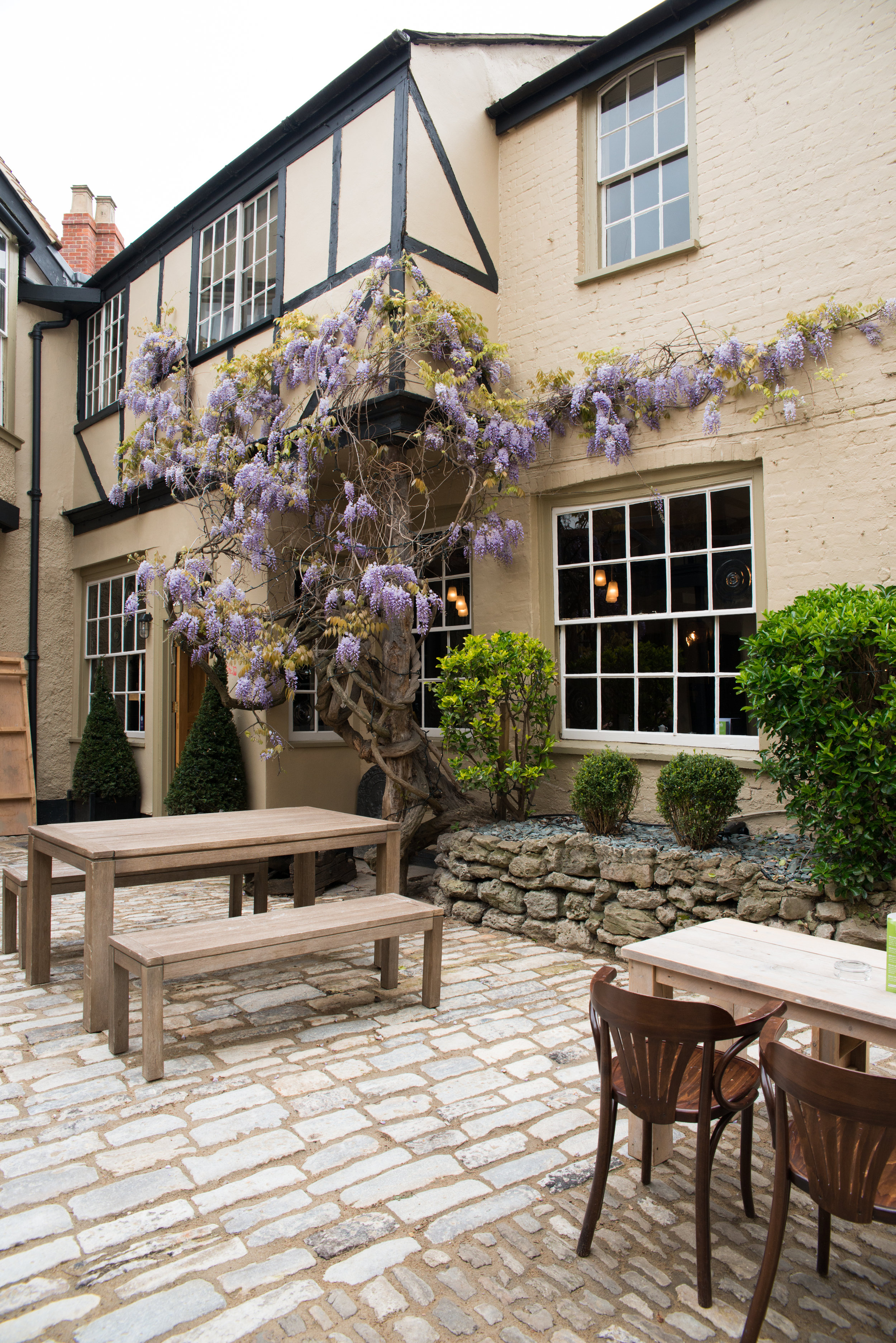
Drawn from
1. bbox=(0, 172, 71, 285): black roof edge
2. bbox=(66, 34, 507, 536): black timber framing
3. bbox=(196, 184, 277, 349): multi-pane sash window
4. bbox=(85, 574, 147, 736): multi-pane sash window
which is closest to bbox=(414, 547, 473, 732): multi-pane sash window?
bbox=(66, 34, 507, 536): black timber framing

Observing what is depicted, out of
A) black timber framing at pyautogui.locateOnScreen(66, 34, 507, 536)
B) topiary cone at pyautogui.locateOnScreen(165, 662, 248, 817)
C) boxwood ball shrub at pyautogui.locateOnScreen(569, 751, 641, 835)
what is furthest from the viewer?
topiary cone at pyautogui.locateOnScreen(165, 662, 248, 817)

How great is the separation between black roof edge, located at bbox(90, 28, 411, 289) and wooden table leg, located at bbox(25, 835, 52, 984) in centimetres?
631

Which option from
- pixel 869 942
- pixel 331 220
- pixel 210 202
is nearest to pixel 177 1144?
pixel 869 942

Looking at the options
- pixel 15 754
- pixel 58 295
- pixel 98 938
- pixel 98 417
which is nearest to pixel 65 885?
pixel 98 938

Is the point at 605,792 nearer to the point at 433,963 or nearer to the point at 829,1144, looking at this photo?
the point at 433,963

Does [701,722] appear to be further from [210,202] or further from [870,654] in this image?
[210,202]

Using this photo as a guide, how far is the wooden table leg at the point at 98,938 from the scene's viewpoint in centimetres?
382

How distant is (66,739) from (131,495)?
3.38 metres

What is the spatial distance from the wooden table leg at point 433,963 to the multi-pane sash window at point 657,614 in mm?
2600

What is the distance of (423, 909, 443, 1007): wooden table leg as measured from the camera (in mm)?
4242

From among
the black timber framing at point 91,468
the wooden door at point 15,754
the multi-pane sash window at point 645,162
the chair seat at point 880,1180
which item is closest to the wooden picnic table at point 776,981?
the chair seat at point 880,1180

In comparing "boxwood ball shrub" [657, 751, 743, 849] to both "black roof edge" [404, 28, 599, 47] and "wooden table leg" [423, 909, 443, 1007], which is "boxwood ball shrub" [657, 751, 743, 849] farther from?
"black roof edge" [404, 28, 599, 47]

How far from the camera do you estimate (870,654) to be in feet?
13.9

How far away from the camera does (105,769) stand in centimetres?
948
